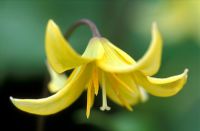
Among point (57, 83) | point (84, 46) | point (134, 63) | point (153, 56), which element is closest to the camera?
point (153, 56)

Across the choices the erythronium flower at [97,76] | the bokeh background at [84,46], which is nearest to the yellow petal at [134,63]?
the erythronium flower at [97,76]

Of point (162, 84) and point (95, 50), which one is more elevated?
point (95, 50)

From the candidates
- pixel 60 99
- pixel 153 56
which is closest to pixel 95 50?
pixel 60 99

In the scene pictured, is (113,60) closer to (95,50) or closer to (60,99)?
(95,50)

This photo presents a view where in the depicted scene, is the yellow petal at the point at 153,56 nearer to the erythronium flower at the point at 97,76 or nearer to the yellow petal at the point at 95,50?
the erythronium flower at the point at 97,76

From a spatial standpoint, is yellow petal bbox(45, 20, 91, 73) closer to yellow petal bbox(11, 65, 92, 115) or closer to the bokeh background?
yellow petal bbox(11, 65, 92, 115)

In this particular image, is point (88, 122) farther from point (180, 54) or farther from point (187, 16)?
point (187, 16)

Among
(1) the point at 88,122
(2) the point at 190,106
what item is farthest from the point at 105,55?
(2) the point at 190,106
